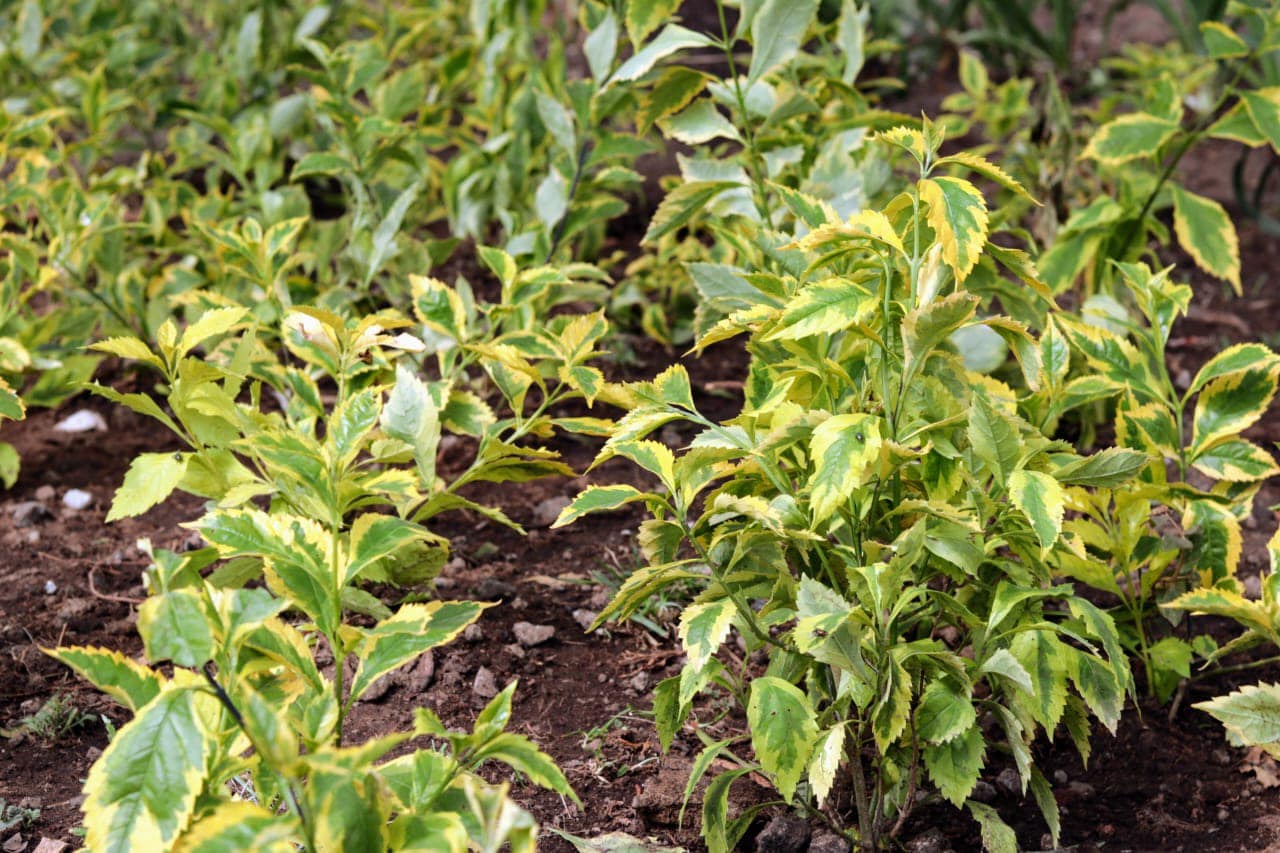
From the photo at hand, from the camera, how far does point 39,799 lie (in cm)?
197

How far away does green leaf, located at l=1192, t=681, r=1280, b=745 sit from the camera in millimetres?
1852

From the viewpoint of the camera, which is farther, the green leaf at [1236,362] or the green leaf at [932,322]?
the green leaf at [1236,362]

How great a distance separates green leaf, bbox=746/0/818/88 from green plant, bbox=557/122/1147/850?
0.60 m

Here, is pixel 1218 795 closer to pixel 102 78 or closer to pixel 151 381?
pixel 151 381

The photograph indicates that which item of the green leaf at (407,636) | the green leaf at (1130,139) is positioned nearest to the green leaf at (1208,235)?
the green leaf at (1130,139)

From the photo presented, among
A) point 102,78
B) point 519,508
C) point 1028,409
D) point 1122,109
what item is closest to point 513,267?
point 519,508

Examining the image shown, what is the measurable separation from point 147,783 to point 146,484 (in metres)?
0.85

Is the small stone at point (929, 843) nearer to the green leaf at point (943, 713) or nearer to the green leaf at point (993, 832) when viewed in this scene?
the green leaf at point (993, 832)

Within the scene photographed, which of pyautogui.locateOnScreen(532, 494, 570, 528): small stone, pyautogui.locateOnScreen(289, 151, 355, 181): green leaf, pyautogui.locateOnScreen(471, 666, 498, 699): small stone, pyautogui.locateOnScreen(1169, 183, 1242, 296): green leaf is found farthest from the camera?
pyautogui.locateOnScreen(289, 151, 355, 181): green leaf

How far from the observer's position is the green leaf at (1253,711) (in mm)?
1852

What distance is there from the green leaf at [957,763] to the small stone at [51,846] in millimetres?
1152

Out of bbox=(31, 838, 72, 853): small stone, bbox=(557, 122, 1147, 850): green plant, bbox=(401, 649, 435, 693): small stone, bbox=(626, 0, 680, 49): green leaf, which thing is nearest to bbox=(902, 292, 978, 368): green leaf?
bbox=(557, 122, 1147, 850): green plant

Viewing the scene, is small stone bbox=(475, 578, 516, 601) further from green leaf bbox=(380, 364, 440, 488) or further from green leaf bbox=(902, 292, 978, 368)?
green leaf bbox=(902, 292, 978, 368)

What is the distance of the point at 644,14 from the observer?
2.58m
